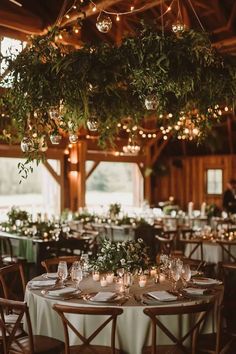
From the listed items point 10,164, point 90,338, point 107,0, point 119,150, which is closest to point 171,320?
point 90,338

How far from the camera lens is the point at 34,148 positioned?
482 centimetres

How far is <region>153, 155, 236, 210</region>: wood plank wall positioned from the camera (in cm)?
1574

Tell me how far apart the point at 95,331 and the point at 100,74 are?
2040 millimetres

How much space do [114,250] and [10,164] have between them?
54.6 ft

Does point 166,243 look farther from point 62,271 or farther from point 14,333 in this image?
point 14,333

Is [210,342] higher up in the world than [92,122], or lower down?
lower down

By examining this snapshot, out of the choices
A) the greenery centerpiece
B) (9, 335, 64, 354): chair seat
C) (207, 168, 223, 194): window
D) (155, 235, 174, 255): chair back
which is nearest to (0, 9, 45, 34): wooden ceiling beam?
(155, 235, 174, 255): chair back

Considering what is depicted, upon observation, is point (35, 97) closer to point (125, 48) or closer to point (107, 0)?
point (125, 48)

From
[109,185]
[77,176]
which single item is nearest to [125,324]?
[77,176]

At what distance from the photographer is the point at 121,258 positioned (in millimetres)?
4848

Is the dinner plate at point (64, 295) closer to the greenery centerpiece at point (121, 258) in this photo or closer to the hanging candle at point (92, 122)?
the greenery centerpiece at point (121, 258)

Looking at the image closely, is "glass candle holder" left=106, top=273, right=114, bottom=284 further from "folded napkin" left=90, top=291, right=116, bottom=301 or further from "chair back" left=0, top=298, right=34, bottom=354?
"chair back" left=0, top=298, right=34, bottom=354

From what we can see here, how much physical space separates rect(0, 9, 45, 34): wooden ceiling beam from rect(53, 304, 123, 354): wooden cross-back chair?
7.14 m

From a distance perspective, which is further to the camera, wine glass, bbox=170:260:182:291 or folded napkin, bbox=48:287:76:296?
wine glass, bbox=170:260:182:291
